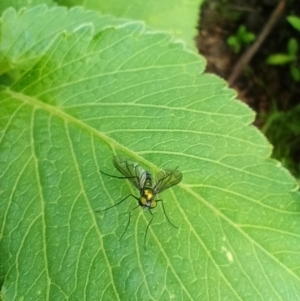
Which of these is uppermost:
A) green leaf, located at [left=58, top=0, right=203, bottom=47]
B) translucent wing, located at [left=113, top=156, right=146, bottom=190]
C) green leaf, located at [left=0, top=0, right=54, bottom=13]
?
green leaf, located at [left=58, top=0, right=203, bottom=47]

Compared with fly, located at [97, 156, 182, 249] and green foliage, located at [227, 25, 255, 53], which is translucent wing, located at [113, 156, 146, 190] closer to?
fly, located at [97, 156, 182, 249]

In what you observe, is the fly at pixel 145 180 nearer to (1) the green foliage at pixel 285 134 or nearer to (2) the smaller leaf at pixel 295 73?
(1) the green foliage at pixel 285 134

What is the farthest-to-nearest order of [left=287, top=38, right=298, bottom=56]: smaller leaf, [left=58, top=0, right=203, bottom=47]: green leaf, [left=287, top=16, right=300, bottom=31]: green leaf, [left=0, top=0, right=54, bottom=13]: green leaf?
[left=287, top=38, right=298, bottom=56]: smaller leaf → [left=287, top=16, right=300, bottom=31]: green leaf → [left=58, top=0, right=203, bottom=47]: green leaf → [left=0, top=0, right=54, bottom=13]: green leaf

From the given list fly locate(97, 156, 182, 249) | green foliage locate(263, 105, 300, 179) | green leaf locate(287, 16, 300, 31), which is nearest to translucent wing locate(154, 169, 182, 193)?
fly locate(97, 156, 182, 249)

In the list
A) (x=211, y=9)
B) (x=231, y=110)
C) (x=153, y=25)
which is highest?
(x=211, y=9)

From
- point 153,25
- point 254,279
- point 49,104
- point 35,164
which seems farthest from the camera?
point 153,25

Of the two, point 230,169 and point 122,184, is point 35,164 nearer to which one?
point 122,184

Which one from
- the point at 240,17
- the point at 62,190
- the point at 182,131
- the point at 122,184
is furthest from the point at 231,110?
the point at 240,17
